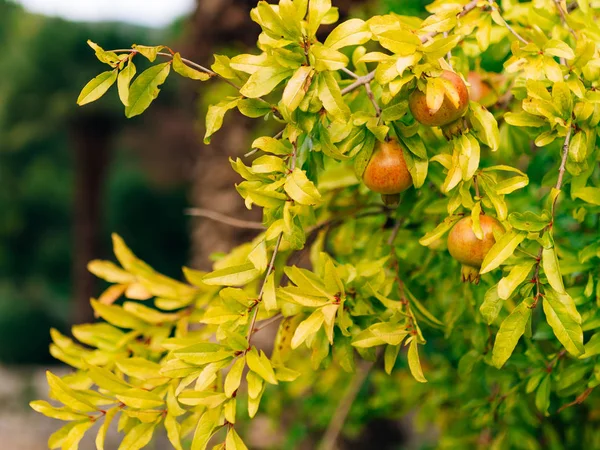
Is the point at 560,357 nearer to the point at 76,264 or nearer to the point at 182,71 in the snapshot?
the point at 182,71

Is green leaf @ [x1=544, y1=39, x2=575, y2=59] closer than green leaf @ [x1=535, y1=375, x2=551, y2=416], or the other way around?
green leaf @ [x1=544, y1=39, x2=575, y2=59]

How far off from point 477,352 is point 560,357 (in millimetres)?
107

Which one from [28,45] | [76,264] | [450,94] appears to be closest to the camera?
[450,94]

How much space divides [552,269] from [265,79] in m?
0.32

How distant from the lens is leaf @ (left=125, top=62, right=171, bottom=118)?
617 millimetres

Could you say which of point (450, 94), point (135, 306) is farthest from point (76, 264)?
point (450, 94)

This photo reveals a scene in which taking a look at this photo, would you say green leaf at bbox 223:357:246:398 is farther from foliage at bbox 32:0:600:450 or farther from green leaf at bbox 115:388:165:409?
green leaf at bbox 115:388:165:409

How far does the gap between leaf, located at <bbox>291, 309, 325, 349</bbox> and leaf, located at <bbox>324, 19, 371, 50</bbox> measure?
0.86ft

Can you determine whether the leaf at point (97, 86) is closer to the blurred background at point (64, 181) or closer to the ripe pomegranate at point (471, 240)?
the ripe pomegranate at point (471, 240)

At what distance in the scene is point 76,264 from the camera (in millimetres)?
6145

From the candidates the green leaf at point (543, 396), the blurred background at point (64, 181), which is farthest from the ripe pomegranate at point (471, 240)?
the blurred background at point (64, 181)

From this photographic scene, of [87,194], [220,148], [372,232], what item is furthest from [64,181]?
[372,232]

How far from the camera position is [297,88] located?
0.56m

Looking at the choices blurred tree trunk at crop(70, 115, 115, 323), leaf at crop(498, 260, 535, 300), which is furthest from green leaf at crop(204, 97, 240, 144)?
blurred tree trunk at crop(70, 115, 115, 323)
